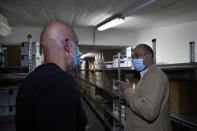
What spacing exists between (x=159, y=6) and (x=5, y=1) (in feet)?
7.21

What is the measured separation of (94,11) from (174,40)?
1749mm

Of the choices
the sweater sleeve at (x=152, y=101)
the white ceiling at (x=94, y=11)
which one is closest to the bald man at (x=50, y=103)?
the sweater sleeve at (x=152, y=101)

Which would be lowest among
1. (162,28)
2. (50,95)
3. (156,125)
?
(156,125)

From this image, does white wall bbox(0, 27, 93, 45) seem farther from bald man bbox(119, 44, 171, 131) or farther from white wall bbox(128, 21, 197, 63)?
bald man bbox(119, 44, 171, 131)

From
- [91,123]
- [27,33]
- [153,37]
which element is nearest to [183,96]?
[153,37]

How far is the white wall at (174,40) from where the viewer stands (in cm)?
261

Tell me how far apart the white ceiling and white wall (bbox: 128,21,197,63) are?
0.53 ft

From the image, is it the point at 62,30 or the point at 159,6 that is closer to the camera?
the point at 62,30

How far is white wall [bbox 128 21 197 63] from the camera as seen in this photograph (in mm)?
2609

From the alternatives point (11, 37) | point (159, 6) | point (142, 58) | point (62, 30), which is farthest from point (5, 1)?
point (159, 6)

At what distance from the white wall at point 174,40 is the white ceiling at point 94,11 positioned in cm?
16

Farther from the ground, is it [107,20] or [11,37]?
[107,20]

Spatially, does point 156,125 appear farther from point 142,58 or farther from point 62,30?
point 62,30

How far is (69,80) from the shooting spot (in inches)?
22.5
